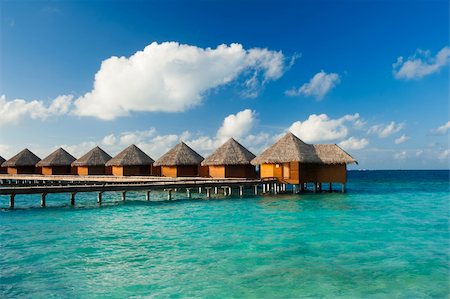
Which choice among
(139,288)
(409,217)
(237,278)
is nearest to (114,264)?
(139,288)

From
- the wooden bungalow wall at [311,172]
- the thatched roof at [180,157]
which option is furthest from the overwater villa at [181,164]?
the wooden bungalow wall at [311,172]

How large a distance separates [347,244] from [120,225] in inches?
349

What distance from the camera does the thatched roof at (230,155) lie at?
29.3m

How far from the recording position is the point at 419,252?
34.6 ft

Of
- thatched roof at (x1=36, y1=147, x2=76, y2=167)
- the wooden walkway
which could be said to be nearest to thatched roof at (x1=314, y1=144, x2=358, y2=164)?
the wooden walkway

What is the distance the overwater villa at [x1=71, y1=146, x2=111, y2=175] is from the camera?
37.8 m

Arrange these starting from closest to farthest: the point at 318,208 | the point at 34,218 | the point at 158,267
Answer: the point at 158,267 < the point at 34,218 < the point at 318,208

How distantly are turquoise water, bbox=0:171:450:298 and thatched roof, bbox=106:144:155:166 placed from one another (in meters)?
18.0

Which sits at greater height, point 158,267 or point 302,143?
point 302,143

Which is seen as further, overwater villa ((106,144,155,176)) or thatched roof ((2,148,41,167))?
thatched roof ((2,148,41,167))

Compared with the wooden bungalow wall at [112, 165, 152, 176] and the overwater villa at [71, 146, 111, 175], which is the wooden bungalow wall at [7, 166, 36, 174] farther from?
the wooden bungalow wall at [112, 165, 152, 176]

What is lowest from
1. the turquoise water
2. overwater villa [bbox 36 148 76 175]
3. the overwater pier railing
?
the turquoise water

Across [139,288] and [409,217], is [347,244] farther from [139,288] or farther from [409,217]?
[409,217]

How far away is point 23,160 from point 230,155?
92.0 feet
